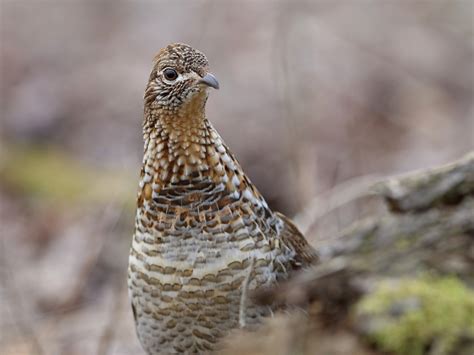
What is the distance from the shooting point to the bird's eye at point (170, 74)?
4234 millimetres

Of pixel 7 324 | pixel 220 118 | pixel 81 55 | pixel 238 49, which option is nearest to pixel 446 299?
pixel 7 324

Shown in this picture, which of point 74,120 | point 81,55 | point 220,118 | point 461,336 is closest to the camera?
point 461,336

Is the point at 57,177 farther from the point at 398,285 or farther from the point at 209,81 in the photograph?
the point at 398,285

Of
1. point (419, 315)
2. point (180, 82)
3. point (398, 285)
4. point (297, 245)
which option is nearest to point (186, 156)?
point (180, 82)

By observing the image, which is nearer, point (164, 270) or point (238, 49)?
point (164, 270)

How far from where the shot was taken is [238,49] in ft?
43.3

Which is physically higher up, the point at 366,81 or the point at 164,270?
the point at 366,81

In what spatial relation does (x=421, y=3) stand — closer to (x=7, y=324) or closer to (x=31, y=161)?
(x=31, y=161)

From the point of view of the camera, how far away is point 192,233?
13.1ft

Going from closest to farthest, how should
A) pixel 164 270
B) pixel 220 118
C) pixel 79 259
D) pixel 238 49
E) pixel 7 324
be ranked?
pixel 164 270 → pixel 7 324 → pixel 79 259 → pixel 220 118 → pixel 238 49

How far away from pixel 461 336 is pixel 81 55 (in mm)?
12209

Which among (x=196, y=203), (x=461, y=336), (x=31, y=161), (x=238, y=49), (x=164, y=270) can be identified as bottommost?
(x=461, y=336)

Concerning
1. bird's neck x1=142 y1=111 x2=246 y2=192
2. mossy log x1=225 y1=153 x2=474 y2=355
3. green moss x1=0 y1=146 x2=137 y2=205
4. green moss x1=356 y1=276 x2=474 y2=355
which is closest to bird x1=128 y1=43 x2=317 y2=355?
bird's neck x1=142 y1=111 x2=246 y2=192

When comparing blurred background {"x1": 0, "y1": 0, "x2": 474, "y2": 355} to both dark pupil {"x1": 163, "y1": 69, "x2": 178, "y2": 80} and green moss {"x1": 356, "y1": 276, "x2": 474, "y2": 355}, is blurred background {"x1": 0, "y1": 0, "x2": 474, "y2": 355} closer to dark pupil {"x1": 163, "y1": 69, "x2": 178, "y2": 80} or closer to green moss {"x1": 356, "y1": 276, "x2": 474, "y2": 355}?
dark pupil {"x1": 163, "y1": 69, "x2": 178, "y2": 80}
